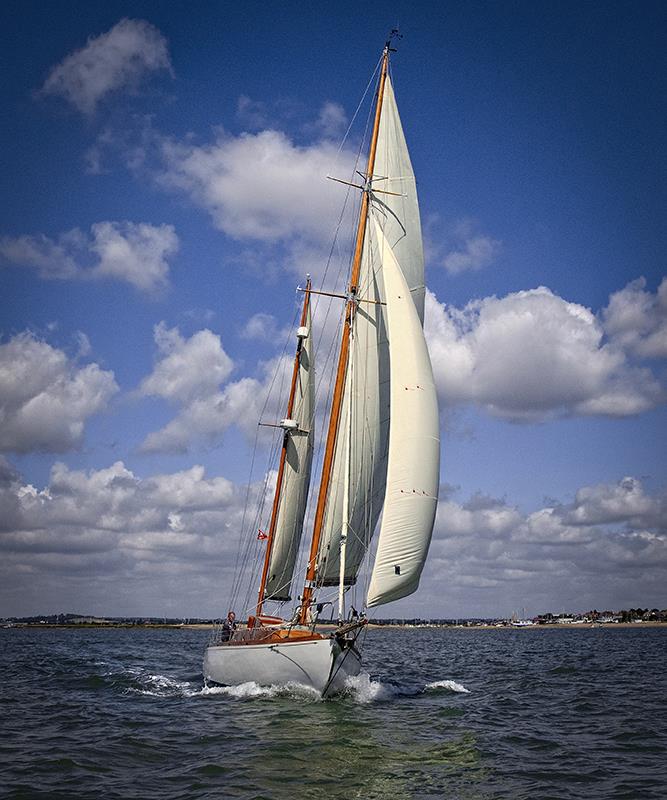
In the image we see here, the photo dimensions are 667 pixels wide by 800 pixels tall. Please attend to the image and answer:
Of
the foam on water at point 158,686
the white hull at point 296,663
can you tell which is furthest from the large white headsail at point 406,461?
the foam on water at point 158,686

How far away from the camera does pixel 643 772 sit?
17.9 metres

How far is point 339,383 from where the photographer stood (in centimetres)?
3447

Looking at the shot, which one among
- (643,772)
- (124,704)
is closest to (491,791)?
(643,772)

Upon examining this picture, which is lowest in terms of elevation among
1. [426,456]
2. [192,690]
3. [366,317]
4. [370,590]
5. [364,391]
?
[192,690]

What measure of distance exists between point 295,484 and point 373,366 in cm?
953

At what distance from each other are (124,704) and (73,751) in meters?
11.5

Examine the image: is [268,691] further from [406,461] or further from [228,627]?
[406,461]

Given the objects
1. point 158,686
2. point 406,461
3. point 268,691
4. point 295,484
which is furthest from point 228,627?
point 406,461

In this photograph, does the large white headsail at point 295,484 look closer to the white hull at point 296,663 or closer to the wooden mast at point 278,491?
the wooden mast at point 278,491

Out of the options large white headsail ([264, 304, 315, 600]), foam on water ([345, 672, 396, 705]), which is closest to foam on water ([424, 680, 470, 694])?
foam on water ([345, 672, 396, 705])

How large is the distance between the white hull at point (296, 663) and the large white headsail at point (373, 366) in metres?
4.60

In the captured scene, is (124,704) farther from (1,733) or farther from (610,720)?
(610,720)

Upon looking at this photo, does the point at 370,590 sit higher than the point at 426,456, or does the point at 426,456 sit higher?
the point at 426,456

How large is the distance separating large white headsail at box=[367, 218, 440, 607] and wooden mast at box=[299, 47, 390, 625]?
222 inches
